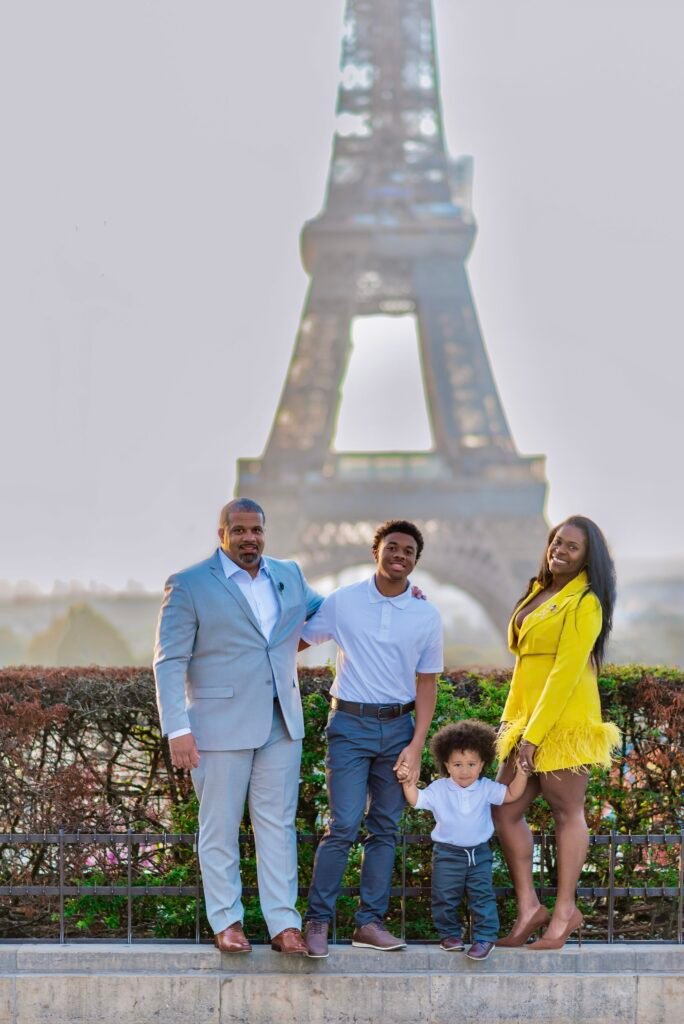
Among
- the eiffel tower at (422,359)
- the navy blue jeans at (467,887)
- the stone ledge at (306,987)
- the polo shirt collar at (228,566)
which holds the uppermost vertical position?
the eiffel tower at (422,359)

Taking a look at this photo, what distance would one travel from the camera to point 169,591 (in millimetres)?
3549

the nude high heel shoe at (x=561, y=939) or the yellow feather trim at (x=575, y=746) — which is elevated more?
the yellow feather trim at (x=575, y=746)

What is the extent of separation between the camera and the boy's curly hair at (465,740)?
3.64m

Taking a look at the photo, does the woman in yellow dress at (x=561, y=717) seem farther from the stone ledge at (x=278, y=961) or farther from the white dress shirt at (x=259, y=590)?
the white dress shirt at (x=259, y=590)

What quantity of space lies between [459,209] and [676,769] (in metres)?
17.1

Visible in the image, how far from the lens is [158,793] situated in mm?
4066

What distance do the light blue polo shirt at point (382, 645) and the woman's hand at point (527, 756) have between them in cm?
30

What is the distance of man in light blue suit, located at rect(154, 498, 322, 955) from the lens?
3531 mm

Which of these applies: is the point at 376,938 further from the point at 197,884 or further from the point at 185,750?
the point at 185,750

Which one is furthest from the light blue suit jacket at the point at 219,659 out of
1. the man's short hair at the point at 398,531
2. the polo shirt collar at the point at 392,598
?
the man's short hair at the point at 398,531

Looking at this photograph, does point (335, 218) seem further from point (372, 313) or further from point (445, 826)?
point (445, 826)

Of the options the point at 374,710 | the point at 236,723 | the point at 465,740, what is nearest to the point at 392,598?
the point at 374,710

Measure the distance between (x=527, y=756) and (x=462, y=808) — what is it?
0.23 m

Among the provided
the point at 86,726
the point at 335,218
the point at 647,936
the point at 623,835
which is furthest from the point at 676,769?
the point at 335,218
